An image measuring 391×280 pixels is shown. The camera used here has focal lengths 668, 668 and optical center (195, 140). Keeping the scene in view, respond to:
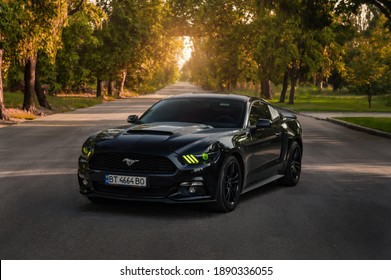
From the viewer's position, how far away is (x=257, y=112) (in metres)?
9.80

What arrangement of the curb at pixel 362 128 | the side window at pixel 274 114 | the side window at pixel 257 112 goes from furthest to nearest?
1. the curb at pixel 362 128
2. the side window at pixel 274 114
3. the side window at pixel 257 112

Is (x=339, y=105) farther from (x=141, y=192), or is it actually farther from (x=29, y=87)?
(x=141, y=192)

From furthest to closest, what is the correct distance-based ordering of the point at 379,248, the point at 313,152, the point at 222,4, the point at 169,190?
1. the point at 222,4
2. the point at 313,152
3. the point at 169,190
4. the point at 379,248

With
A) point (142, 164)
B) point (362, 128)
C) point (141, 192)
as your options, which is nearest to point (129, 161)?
point (142, 164)

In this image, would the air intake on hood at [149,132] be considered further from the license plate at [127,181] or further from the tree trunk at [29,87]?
the tree trunk at [29,87]

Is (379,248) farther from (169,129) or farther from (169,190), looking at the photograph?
(169,129)

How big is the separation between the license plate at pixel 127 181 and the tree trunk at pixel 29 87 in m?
26.1

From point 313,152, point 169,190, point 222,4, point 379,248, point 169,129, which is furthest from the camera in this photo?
point 222,4

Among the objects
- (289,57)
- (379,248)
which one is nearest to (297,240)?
(379,248)

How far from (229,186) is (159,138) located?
107 centimetres

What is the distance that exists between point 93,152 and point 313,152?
9.34 metres

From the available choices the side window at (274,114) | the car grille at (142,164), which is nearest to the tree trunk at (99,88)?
the side window at (274,114)

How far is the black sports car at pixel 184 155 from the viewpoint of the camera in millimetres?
7770

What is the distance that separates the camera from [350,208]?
28.8ft
